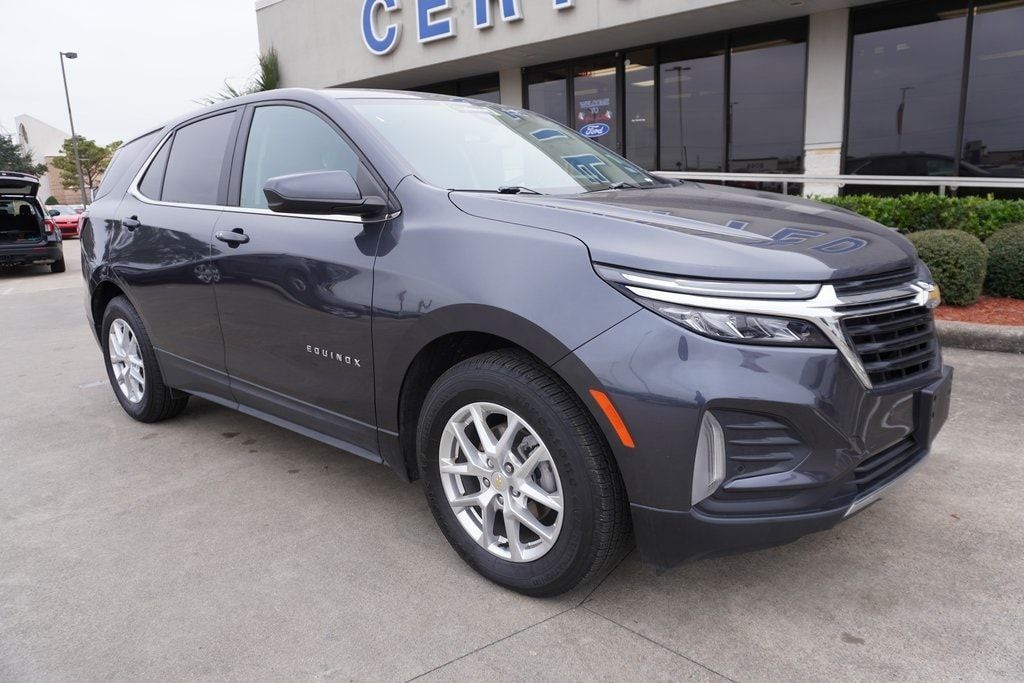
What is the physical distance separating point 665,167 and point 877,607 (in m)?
10.2

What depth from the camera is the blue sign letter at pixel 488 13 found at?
11.5 m

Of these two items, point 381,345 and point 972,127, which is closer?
point 381,345

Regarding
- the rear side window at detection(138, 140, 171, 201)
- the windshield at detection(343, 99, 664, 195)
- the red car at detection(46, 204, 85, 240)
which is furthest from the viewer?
the red car at detection(46, 204, 85, 240)

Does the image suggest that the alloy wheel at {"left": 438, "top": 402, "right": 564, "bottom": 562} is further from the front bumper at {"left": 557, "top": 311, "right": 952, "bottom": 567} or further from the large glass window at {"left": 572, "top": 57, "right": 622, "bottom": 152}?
the large glass window at {"left": 572, "top": 57, "right": 622, "bottom": 152}

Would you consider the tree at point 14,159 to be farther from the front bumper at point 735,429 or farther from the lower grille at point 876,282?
the lower grille at point 876,282

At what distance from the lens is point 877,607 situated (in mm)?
2432

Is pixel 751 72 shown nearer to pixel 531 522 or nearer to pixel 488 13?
pixel 488 13

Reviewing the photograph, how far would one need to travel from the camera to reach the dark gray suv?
80.8 inches

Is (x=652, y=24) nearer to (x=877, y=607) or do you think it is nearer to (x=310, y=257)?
(x=310, y=257)

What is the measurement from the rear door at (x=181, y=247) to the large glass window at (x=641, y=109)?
356 inches

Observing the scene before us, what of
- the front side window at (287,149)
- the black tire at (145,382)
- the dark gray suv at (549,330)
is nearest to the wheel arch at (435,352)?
the dark gray suv at (549,330)

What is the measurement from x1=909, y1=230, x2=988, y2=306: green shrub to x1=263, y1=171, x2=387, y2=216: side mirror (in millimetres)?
4914

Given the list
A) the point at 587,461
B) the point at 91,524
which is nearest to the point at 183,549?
the point at 91,524

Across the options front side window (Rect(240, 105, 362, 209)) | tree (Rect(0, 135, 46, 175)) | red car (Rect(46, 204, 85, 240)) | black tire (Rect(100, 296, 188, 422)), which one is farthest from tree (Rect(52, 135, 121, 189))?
front side window (Rect(240, 105, 362, 209))
